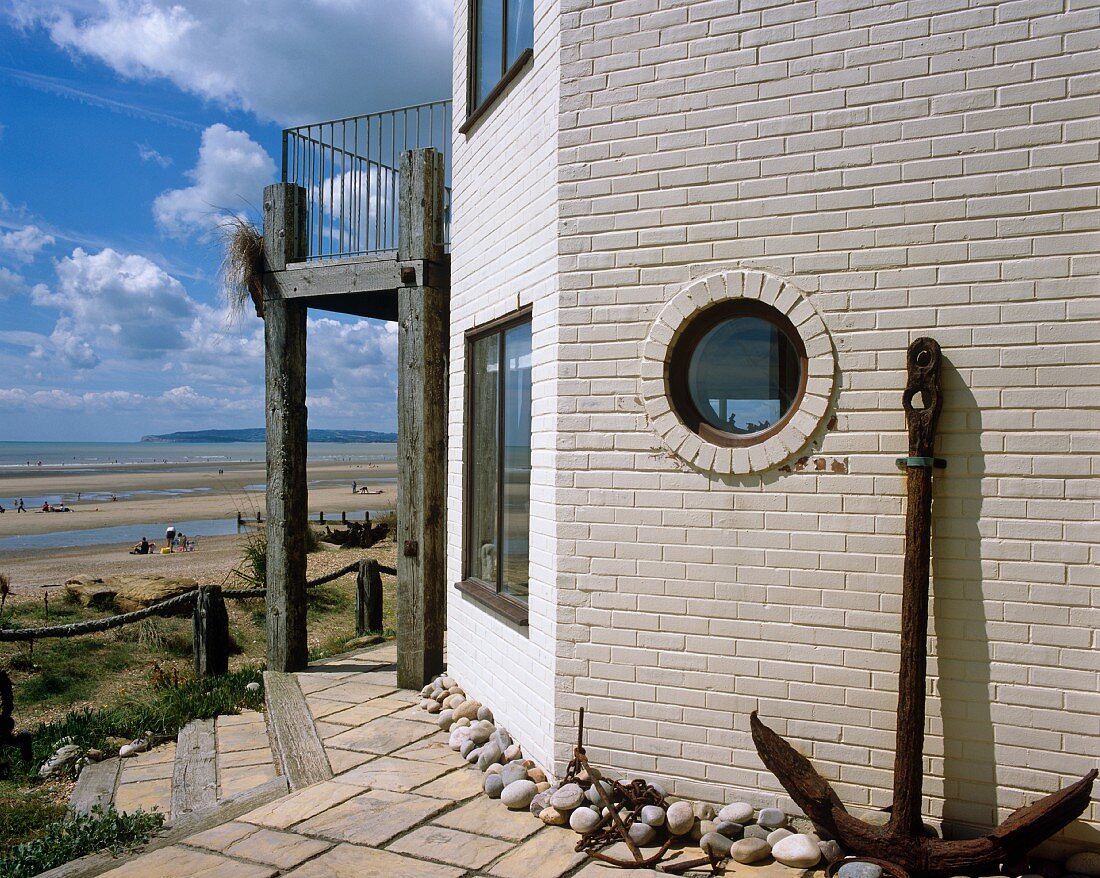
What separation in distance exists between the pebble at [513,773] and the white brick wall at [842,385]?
13.0 inches

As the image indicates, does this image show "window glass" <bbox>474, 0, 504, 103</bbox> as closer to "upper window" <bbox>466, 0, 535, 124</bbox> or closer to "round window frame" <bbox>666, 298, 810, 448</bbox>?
"upper window" <bbox>466, 0, 535, 124</bbox>

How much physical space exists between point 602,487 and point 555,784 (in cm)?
147

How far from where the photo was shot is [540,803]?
3.99 metres

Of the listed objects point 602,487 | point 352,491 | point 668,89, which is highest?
point 668,89

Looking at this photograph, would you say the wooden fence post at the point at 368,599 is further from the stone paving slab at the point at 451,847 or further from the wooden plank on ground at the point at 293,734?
the stone paving slab at the point at 451,847

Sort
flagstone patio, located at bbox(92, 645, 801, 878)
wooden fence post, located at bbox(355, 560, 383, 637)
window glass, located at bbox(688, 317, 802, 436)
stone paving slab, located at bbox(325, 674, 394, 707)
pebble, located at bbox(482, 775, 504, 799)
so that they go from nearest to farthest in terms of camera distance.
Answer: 1. flagstone patio, located at bbox(92, 645, 801, 878)
2. window glass, located at bbox(688, 317, 802, 436)
3. pebble, located at bbox(482, 775, 504, 799)
4. stone paving slab, located at bbox(325, 674, 394, 707)
5. wooden fence post, located at bbox(355, 560, 383, 637)

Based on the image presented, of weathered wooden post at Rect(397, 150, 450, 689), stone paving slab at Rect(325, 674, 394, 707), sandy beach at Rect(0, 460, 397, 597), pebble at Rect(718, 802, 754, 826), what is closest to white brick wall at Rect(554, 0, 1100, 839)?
pebble at Rect(718, 802, 754, 826)

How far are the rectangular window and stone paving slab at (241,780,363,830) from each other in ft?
4.17

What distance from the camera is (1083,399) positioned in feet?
10.9

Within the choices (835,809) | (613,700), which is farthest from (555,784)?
(835,809)

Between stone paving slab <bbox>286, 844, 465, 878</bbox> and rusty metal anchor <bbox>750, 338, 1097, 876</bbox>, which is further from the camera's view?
stone paving slab <bbox>286, 844, 465, 878</bbox>

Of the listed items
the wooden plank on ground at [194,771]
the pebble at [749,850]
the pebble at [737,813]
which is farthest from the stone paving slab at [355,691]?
the pebble at [749,850]

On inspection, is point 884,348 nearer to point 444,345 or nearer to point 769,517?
point 769,517

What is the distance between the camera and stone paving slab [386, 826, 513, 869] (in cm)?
355
